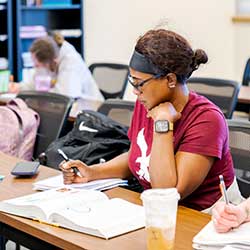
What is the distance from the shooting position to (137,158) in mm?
2111

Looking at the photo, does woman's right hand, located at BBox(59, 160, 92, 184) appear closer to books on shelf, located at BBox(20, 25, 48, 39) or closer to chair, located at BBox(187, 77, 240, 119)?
chair, located at BBox(187, 77, 240, 119)

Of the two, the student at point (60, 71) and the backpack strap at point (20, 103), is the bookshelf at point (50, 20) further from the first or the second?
the backpack strap at point (20, 103)

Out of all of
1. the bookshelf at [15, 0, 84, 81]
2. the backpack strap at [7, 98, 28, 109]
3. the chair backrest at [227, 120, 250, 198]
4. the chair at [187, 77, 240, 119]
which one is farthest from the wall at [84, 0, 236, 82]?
the chair backrest at [227, 120, 250, 198]

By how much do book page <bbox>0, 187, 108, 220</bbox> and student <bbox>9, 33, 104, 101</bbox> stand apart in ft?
7.97

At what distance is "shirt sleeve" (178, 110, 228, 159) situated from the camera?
192 cm

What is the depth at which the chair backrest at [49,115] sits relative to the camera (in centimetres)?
315

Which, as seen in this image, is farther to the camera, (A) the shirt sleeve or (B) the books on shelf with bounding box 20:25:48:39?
(B) the books on shelf with bounding box 20:25:48:39

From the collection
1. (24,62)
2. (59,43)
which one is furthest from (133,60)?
(24,62)

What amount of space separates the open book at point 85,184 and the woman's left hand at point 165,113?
0.30 m

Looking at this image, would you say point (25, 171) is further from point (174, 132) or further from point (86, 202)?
point (174, 132)

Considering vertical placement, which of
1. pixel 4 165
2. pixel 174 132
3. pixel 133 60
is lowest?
pixel 4 165

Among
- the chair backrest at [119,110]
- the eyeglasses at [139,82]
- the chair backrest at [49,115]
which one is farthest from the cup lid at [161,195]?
the chair backrest at [49,115]

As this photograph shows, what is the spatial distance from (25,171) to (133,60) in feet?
1.95

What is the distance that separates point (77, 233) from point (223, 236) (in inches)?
16.0
